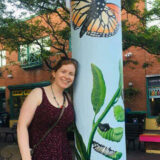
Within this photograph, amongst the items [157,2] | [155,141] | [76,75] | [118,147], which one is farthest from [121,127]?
[157,2]

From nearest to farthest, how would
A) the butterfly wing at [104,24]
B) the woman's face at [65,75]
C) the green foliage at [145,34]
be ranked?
the woman's face at [65,75], the butterfly wing at [104,24], the green foliage at [145,34]

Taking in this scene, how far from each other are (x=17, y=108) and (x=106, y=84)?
19572 millimetres

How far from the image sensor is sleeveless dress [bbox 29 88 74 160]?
6.81ft

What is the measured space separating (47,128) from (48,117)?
10cm

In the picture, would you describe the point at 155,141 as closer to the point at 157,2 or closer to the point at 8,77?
the point at 157,2

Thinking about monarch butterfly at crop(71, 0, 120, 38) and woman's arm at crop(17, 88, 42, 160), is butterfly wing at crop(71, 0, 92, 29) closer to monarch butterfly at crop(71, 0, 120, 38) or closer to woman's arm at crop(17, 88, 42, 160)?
monarch butterfly at crop(71, 0, 120, 38)

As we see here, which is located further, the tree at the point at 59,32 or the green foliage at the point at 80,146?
the tree at the point at 59,32

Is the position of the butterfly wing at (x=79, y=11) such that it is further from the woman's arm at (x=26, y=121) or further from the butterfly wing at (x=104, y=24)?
the woman's arm at (x=26, y=121)

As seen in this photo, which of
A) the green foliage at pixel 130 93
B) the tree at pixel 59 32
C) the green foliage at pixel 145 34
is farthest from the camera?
the green foliage at pixel 130 93

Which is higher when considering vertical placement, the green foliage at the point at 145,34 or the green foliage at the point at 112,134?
the green foliage at the point at 145,34

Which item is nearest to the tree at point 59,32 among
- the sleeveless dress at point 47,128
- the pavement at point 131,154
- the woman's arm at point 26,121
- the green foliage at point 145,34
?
the green foliage at point 145,34

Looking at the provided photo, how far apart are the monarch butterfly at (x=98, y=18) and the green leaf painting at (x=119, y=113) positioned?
2.07 ft

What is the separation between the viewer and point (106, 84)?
223 cm

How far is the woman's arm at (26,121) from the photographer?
2029 mm
